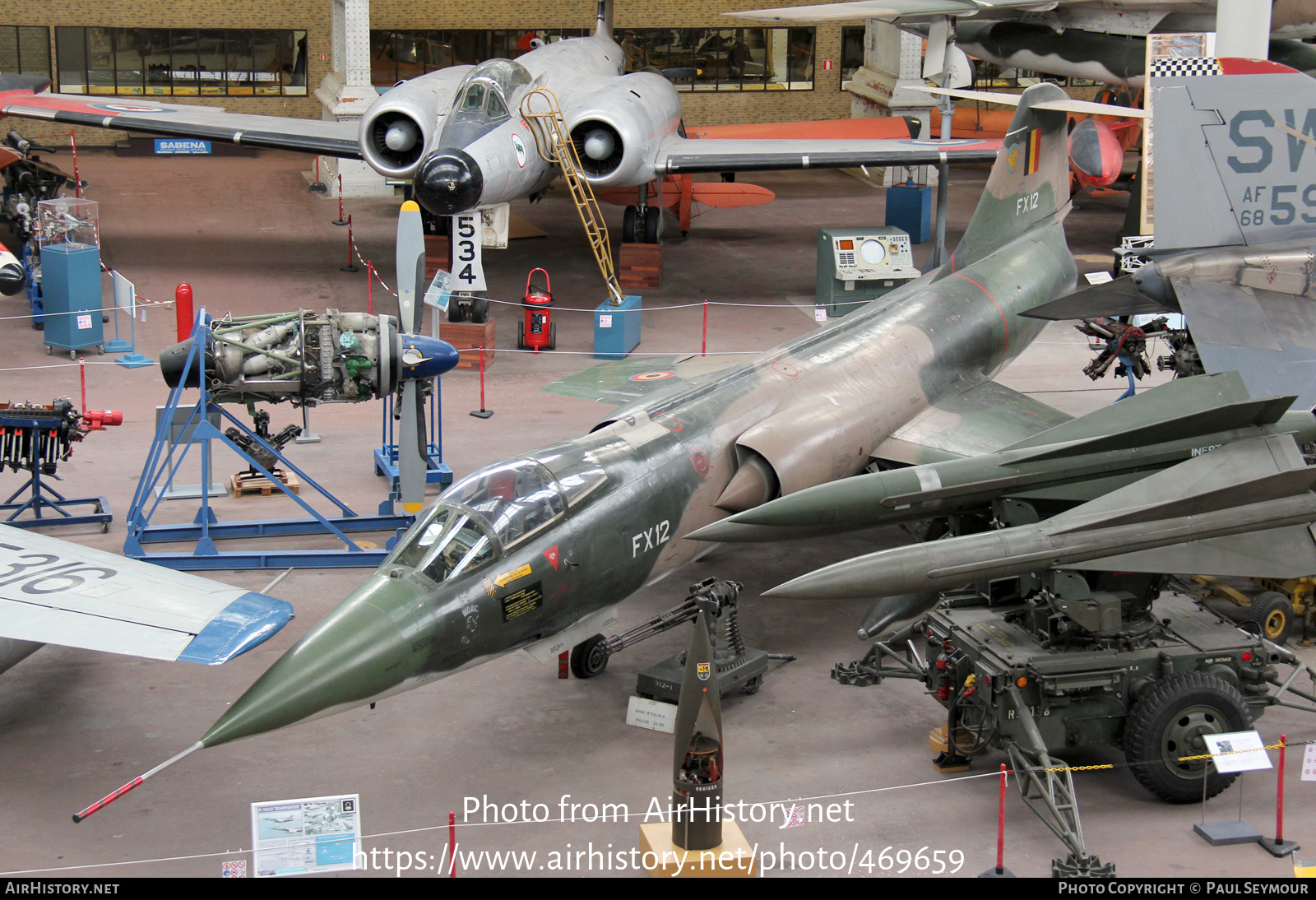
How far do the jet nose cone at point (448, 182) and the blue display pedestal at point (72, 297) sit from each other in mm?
4931

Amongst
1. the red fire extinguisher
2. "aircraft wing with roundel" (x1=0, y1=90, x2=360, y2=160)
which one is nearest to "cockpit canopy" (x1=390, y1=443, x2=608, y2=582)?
the red fire extinguisher

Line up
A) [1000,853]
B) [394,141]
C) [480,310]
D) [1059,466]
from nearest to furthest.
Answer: [1000,853] < [1059,466] < [480,310] < [394,141]

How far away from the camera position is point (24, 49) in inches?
1348

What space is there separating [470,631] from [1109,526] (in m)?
4.44

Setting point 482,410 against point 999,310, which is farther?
point 482,410

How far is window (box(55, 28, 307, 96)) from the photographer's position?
34625mm

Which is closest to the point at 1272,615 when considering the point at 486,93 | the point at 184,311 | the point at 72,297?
the point at 184,311

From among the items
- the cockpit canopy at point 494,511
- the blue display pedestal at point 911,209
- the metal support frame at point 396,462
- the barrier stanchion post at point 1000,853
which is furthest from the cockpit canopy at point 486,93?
the barrier stanchion post at point 1000,853

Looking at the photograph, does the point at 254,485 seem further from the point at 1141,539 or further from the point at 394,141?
the point at 1141,539

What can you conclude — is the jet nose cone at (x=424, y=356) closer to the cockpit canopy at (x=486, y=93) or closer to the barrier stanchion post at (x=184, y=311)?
the barrier stanchion post at (x=184, y=311)

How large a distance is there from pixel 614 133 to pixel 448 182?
343cm

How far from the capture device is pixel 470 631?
927cm

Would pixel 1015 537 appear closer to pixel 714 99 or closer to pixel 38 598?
pixel 38 598

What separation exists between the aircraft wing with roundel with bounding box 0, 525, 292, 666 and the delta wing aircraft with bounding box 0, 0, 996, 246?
10606 millimetres
